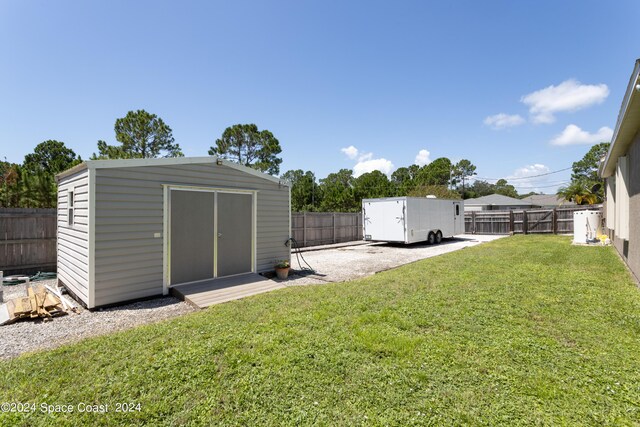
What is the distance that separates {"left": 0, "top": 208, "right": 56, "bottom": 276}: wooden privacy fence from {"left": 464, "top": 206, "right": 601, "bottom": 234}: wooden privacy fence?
72.8 feet

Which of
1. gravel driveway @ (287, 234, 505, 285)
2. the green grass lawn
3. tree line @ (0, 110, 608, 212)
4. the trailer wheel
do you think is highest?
tree line @ (0, 110, 608, 212)

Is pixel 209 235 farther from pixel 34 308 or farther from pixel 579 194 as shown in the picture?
pixel 579 194

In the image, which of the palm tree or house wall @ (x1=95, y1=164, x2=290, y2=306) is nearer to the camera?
house wall @ (x1=95, y1=164, x2=290, y2=306)

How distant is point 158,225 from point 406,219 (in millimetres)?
9640

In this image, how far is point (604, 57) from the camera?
10094 mm

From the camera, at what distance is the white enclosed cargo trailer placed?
12.4 metres

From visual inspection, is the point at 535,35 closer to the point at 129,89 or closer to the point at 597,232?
the point at 597,232

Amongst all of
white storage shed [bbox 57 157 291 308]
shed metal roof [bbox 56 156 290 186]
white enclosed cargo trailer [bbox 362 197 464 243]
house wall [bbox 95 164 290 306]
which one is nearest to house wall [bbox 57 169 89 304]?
white storage shed [bbox 57 157 291 308]

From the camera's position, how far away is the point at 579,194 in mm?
20969

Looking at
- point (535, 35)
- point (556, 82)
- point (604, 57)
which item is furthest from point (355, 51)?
point (556, 82)

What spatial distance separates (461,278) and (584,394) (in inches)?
165

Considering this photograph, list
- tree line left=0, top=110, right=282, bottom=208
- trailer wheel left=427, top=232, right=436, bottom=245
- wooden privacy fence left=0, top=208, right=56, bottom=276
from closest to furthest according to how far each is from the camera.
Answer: wooden privacy fence left=0, top=208, right=56, bottom=276 < tree line left=0, top=110, right=282, bottom=208 < trailer wheel left=427, top=232, right=436, bottom=245

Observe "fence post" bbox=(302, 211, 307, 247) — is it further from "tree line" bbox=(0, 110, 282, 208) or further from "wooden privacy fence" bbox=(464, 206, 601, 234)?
"wooden privacy fence" bbox=(464, 206, 601, 234)

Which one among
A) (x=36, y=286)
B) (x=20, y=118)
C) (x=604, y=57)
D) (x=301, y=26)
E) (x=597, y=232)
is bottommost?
(x=36, y=286)
